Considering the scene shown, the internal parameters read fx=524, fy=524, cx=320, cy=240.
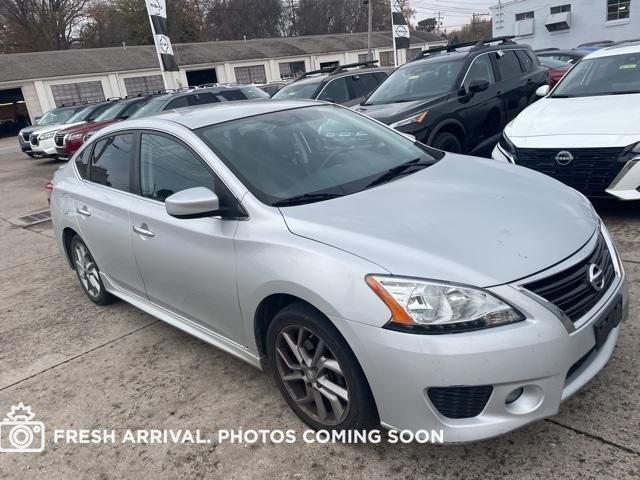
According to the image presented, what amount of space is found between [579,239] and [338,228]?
1.11 meters

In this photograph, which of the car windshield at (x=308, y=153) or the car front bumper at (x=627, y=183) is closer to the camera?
the car windshield at (x=308, y=153)

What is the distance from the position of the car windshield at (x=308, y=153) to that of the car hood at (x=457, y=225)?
177 mm

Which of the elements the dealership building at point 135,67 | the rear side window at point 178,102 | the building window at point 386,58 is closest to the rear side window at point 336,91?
the rear side window at point 178,102

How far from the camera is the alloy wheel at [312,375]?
2418 millimetres

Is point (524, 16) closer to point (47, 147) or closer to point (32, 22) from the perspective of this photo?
point (47, 147)

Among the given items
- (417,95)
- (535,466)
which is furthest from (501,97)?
(535,466)

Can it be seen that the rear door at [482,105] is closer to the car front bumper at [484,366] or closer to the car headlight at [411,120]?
the car headlight at [411,120]

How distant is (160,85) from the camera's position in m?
37.2

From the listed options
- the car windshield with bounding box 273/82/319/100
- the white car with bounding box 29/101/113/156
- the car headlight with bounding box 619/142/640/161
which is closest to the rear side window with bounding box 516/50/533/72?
the car windshield with bounding box 273/82/319/100

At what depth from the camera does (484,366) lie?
2.02 metres

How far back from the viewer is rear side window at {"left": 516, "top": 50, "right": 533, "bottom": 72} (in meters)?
8.09

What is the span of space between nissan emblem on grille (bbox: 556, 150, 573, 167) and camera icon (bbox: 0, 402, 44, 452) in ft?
14.9

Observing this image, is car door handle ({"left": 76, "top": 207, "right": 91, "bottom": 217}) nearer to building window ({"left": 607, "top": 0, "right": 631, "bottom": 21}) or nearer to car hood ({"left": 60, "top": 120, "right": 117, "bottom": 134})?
car hood ({"left": 60, "top": 120, "right": 117, "bottom": 134})

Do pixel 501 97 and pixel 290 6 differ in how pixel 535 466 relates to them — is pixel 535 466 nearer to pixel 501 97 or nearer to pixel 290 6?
pixel 501 97
